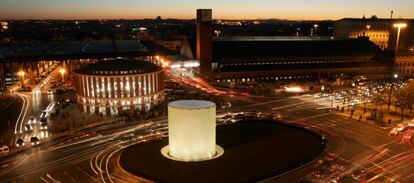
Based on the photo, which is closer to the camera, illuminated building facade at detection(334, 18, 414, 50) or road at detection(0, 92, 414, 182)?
road at detection(0, 92, 414, 182)

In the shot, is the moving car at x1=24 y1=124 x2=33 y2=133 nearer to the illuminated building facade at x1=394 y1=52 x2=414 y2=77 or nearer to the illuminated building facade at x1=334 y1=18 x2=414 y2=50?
the illuminated building facade at x1=394 y1=52 x2=414 y2=77

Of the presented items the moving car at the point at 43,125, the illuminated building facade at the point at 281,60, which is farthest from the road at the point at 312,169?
the illuminated building facade at the point at 281,60

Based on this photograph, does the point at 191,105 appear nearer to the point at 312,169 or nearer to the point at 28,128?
the point at 312,169

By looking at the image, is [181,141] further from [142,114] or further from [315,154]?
[142,114]

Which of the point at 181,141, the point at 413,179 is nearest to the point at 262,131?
the point at 181,141

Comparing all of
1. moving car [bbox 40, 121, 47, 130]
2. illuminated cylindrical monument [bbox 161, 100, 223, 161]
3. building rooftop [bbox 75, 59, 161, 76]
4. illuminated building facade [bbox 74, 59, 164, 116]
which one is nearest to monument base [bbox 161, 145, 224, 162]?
illuminated cylindrical monument [bbox 161, 100, 223, 161]

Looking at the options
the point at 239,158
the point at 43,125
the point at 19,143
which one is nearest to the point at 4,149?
the point at 19,143
